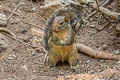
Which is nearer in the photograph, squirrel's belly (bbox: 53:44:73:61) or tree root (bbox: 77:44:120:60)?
squirrel's belly (bbox: 53:44:73:61)

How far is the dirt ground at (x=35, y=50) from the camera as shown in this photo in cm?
561

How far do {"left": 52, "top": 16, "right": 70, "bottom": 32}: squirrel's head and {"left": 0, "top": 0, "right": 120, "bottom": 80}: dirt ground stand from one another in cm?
75

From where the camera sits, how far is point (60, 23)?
17.9ft

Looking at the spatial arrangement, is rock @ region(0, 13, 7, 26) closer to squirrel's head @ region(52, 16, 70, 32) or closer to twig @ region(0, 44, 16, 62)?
twig @ region(0, 44, 16, 62)

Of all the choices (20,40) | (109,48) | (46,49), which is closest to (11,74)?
(46,49)

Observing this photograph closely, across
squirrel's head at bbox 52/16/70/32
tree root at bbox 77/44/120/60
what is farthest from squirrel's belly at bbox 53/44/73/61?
tree root at bbox 77/44/120/60

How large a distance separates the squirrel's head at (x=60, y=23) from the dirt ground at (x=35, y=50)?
75cm

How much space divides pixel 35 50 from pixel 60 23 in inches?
49.3

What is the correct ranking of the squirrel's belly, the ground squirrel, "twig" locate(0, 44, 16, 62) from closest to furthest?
the ground squirrel → the squirrel's belly → "twig" locate(0, 44, 16, 62)

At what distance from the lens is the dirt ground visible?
561 cm

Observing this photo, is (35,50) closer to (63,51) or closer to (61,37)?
(63,51)

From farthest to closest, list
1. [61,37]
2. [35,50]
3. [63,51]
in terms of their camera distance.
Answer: [35,50]
[63,51]
[61,37]

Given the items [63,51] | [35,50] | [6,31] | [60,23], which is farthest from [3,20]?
[60,23]

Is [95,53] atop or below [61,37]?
below
